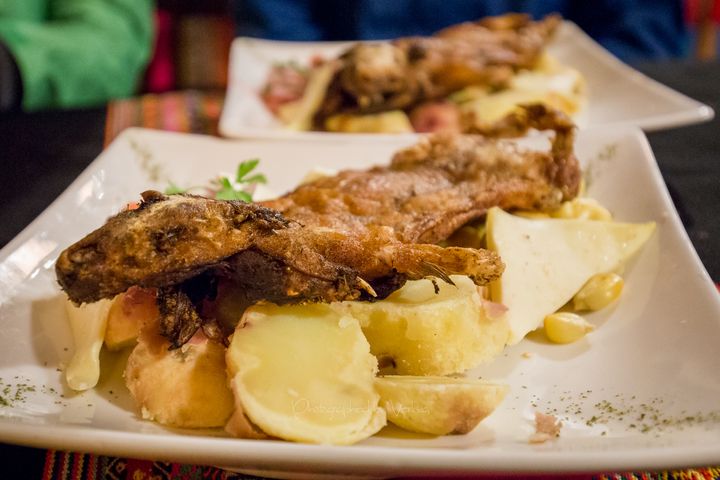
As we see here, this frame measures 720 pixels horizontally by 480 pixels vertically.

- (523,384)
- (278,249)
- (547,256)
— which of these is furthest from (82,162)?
(523,384)

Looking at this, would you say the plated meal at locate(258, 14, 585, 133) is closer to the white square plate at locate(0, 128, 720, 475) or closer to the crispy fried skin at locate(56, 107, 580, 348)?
the white square plate at locate(0, 128, 720, 475)

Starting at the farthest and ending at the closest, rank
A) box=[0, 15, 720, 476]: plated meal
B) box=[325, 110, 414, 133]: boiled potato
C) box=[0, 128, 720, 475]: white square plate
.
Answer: box=[325, 110, 414, 133]: boiled potato → box=[0, 15, 720, 476]: plated meal → box=[0, 128, 720, 475]: white square plate

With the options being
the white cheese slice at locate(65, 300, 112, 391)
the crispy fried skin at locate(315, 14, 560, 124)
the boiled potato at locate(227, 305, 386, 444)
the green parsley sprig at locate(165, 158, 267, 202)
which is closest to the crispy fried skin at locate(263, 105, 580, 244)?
the green parsley sprig at locate(165, 158, 267, 202)

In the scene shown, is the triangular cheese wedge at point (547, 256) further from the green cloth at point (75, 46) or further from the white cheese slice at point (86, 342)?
the green cloth at point (75, 46)

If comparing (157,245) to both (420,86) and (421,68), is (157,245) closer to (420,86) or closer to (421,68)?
(420,86)

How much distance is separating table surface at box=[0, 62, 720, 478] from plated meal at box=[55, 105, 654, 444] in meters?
0.95

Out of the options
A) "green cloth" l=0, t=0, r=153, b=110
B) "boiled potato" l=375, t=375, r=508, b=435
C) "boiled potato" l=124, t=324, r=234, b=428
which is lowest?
"green cloth" l=0, t=0, r=153, b=110

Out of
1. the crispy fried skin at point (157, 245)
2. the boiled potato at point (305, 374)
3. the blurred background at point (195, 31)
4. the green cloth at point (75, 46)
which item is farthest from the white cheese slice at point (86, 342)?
the green cloth at point (75, 46)

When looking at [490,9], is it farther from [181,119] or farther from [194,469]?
[194,469]

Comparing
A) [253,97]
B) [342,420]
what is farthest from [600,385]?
[253,97]

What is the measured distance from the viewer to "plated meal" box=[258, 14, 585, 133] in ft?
11.6

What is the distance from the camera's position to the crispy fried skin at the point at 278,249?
1.37m

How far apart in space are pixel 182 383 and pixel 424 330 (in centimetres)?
59

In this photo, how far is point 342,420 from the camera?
4.35 feet
